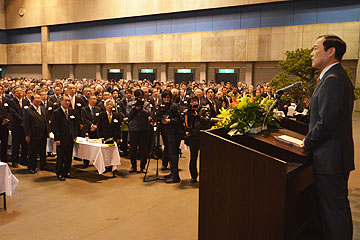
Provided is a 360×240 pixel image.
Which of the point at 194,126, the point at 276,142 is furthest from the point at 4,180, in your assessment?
the point at 276,142

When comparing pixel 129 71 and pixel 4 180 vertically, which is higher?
pixel 129 71

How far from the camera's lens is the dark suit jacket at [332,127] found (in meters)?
2.72

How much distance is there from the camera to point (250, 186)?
2705mm

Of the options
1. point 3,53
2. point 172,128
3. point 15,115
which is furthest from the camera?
point 3,53

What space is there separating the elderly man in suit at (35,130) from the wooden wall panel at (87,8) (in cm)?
1809

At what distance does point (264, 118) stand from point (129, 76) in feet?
86.3

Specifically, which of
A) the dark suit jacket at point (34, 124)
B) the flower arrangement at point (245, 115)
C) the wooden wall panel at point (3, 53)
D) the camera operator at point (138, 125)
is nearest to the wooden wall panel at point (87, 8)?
the wooden wall panel at point (3, 53)

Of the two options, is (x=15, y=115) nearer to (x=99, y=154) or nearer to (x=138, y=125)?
(x=99, y=154)

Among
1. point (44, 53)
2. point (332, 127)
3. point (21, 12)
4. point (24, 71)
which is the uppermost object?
point (21, 12)

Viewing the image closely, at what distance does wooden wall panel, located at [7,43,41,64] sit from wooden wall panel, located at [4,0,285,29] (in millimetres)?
1976

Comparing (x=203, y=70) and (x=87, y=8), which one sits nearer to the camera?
(x=203, y=70)

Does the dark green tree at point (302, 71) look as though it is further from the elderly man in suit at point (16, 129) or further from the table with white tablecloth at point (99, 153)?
the elderly man in suit at point (16, 129)

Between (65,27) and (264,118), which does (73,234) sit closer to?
(264,118)

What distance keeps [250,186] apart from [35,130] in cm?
603
